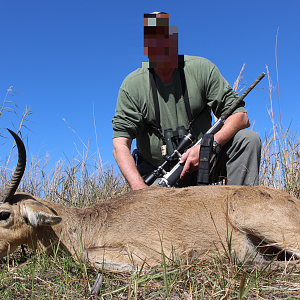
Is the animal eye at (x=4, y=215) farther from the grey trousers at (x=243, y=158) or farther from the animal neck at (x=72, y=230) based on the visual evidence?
the grey trousers at (x=243, y=158)

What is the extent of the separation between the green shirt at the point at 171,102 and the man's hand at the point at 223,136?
324mm

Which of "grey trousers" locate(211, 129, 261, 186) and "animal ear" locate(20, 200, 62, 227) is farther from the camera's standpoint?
"grey trousers" locate(211, 129, 261, 186)

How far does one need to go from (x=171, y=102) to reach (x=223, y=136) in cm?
111

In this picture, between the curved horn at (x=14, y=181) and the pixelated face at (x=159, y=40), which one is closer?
the curved horn at (x=14, y=181)

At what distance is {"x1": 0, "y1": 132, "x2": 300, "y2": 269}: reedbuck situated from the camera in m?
2.89

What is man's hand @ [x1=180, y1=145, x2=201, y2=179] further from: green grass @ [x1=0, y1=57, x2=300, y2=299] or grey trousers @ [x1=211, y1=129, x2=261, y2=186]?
green grass @ [x1=0, y1=57, x2=300, y2=299]

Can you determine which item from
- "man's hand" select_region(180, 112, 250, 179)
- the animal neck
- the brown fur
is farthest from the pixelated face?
the animal neck

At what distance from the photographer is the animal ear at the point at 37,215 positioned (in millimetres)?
2990

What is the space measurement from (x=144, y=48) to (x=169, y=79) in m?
0.72

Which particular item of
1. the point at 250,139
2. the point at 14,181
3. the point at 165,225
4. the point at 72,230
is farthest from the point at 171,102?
the point at 14,181

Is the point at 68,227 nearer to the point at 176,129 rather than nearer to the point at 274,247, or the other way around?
the point at 274,247

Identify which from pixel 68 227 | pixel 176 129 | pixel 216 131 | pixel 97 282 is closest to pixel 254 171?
pixel 216 131

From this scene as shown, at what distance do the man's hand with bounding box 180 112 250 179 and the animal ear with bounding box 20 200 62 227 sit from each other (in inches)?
79.7

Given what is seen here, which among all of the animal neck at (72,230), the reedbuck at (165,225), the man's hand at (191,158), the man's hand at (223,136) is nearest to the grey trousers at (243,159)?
the man's hand at (223,136)
